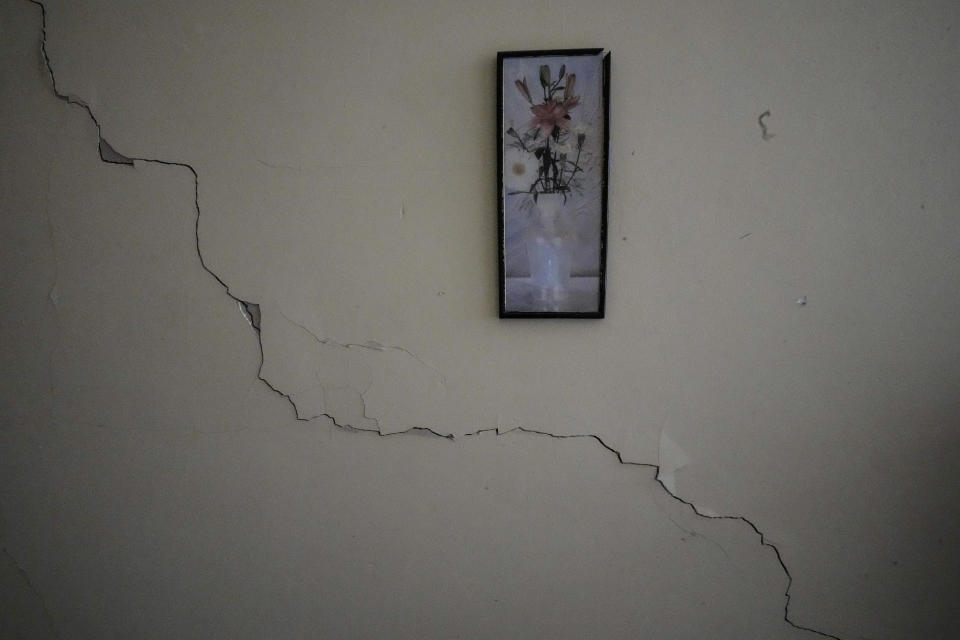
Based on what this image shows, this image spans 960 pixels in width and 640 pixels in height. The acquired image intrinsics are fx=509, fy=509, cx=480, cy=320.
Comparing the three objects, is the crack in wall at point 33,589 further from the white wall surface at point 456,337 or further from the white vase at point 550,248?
the white vase at point 550,248

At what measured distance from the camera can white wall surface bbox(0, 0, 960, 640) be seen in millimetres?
1037

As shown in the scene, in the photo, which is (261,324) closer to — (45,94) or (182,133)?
(182,133)

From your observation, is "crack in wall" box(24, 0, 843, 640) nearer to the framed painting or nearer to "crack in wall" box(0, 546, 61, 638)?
the framed painting

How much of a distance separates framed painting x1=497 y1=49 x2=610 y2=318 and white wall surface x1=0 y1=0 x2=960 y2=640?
5 centimetres

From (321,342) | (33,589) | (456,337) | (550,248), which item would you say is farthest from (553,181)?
(33,589)

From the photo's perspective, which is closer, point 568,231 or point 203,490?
point 568,231

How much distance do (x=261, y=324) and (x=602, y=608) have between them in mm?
985

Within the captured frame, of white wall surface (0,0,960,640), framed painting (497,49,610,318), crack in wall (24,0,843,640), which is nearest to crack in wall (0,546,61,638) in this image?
white wall surface (0,0,960,640)

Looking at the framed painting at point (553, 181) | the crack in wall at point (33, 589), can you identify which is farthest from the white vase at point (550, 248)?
the crack in wall at point (33, 589)

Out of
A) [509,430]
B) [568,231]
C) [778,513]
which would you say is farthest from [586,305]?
[778,513]

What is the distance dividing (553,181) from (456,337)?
38 centimetres

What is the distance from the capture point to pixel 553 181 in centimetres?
104

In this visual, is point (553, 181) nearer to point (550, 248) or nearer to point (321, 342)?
point (550, 248)

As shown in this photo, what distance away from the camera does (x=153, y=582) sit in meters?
1.18
